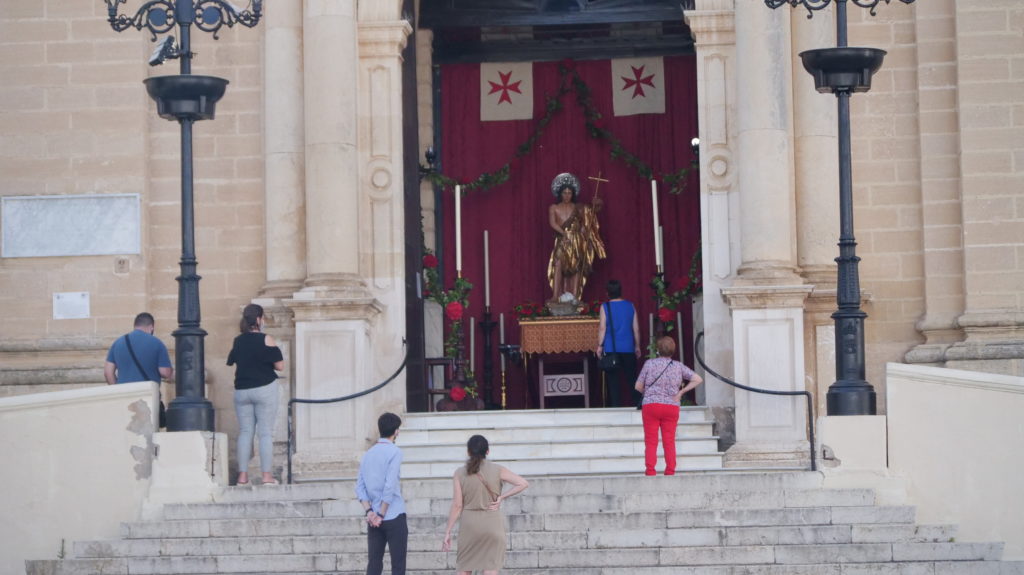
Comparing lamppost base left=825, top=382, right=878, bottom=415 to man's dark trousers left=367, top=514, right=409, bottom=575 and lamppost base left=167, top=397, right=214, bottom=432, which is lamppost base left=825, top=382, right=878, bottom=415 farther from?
lamppost base left=167, top=397, right=214, bottom=432

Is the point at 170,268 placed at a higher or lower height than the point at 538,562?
higher

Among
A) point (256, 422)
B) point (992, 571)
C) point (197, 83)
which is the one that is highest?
point (197, 83)

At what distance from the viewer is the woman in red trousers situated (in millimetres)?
15391

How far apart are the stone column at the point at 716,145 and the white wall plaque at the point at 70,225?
5476 millimetres

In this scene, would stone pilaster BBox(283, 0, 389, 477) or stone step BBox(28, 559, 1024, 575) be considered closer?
stone step BBox(28, 559, 1024, 575)

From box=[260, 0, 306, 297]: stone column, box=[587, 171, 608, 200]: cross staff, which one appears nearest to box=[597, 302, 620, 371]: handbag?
box=[260, 0, 306, 297]: stone column

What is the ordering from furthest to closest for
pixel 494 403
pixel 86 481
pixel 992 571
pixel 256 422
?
pixel 494 403, pixel 256 422, pixel 86 481, pixel 992 571

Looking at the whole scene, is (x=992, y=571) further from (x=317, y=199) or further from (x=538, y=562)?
(x=317, y=199)

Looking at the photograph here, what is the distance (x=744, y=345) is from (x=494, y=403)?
4.64m

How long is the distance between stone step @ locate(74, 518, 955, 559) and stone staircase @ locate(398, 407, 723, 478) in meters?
3.08

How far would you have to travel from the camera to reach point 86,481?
47.6 ft

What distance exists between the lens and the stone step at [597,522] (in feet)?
45.4

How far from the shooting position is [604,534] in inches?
536

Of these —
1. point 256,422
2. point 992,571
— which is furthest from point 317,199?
point 992,571
